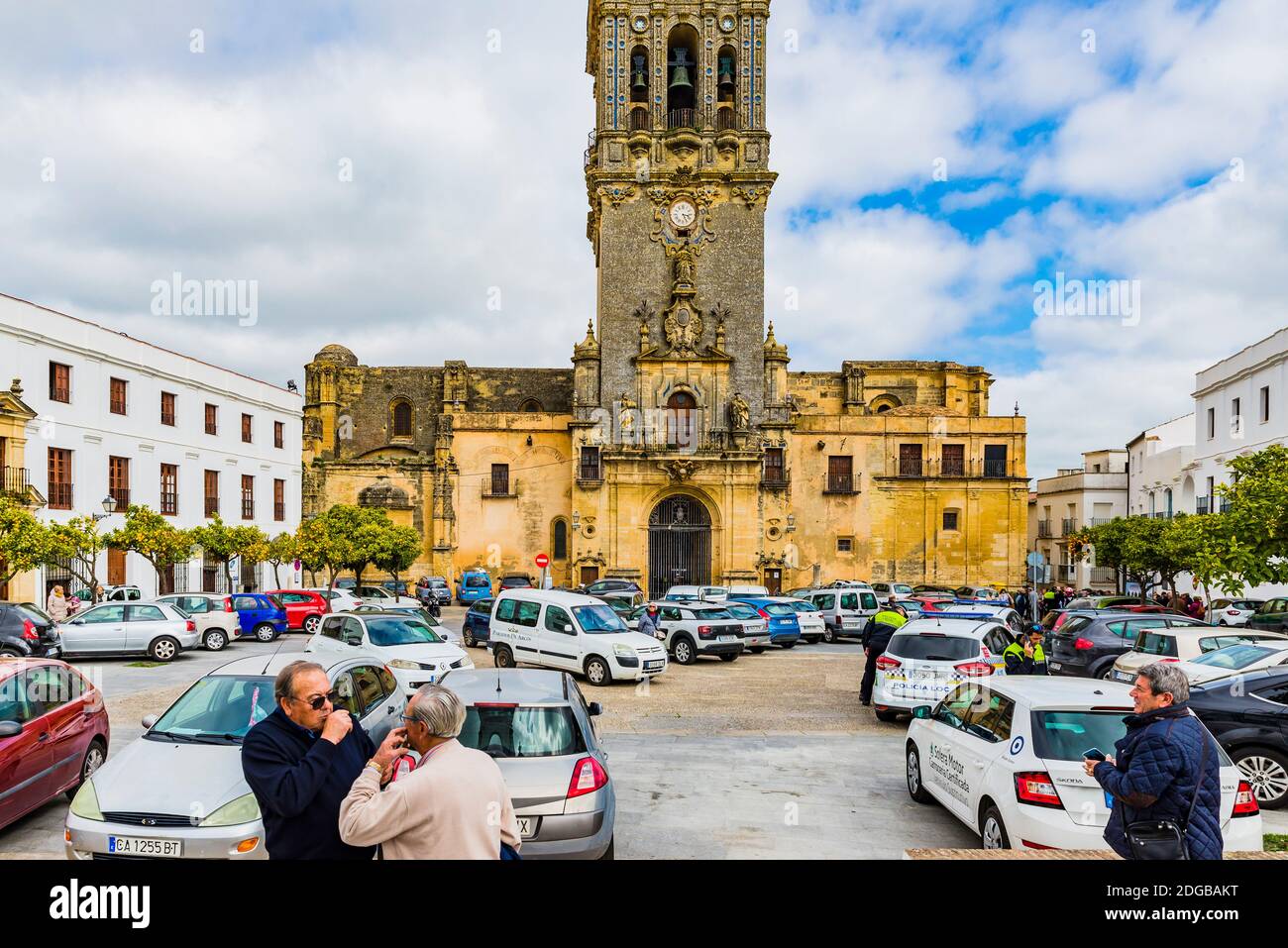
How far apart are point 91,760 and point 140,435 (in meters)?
25.8

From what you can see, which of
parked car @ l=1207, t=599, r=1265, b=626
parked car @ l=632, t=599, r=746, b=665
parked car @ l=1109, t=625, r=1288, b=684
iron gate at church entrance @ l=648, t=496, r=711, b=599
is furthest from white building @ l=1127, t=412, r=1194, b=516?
parked car @ l=1109, t=625, r=1288, b=684

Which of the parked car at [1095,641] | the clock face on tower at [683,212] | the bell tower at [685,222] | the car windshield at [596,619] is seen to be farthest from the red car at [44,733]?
the clock face on tower at [683,212]

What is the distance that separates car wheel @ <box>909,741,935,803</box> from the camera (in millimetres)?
8602

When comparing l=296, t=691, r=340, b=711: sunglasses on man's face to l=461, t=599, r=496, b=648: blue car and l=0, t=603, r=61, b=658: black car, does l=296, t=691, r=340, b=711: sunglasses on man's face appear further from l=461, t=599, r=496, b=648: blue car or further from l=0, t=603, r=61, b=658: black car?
l=461, t=599, r=496, b=648: blue car

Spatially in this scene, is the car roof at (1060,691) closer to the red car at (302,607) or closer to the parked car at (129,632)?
the parked car at (129,632)

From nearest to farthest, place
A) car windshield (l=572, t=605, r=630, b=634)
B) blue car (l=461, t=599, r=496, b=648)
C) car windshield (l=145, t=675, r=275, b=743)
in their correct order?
car windshield (l=145, t=675, r=275, b=743), car windshield (l=572, t=605, r=630, b=634), blue car (l=461, t=599, r=496, b=648)

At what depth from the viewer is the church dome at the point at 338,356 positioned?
49688 millimetres

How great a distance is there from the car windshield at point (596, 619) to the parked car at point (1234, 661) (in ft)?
30.2

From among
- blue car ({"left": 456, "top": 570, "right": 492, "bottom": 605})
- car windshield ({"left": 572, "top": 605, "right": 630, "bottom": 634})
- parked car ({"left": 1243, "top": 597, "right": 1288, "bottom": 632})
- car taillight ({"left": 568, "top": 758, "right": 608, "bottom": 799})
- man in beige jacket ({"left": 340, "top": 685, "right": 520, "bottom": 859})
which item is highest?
man in beige jacket ({"left": 340, "top": 685, "right": 520, "bottom": 859})

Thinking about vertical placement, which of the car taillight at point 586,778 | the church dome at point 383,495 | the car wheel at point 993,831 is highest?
the church dome at point 383,495

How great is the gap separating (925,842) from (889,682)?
516cm

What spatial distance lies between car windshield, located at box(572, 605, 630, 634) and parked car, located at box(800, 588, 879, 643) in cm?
1096

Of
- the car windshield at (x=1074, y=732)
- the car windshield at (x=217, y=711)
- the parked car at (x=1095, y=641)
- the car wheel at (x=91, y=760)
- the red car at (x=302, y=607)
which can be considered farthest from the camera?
the red car at (x=302, y=607)

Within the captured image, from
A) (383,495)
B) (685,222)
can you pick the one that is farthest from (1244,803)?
(383,495)
